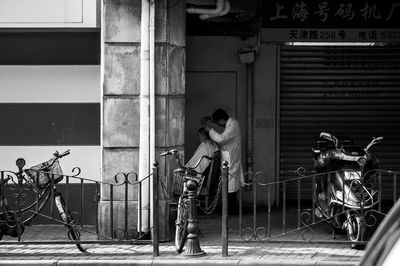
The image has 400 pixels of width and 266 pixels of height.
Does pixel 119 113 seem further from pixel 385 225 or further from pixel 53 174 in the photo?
pixel 385 225

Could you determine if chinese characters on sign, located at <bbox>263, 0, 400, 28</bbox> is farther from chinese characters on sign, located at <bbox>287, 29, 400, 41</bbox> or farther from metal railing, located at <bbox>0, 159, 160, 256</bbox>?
metal railing, located at <bbox>0, 159, 160, 256</bbox>

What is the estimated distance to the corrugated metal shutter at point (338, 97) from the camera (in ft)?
44.3

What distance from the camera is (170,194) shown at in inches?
397

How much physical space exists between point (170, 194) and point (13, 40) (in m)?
3.44

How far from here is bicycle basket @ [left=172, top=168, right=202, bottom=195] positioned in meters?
9.28

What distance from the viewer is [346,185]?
9.47 meters

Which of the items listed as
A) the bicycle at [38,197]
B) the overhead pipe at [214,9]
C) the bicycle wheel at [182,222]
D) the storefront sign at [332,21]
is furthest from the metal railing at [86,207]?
the storefront sign at [332,21]

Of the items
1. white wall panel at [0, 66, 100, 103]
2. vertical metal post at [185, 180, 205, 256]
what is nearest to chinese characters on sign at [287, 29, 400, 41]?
white wall panel at [0, 66, 100, 103]

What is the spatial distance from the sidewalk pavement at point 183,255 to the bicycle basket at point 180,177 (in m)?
0.71

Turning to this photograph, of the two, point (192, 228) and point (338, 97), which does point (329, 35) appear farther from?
point (192, 228)

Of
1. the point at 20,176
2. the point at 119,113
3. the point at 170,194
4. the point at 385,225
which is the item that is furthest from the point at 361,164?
the point at 385,225

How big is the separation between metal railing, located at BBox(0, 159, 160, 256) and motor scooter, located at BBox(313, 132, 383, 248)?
7.21 feet

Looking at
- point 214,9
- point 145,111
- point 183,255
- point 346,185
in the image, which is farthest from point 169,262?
point 214,9

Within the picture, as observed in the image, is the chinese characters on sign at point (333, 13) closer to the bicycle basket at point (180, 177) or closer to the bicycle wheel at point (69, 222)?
the bicycle basket at point (180, 177)
